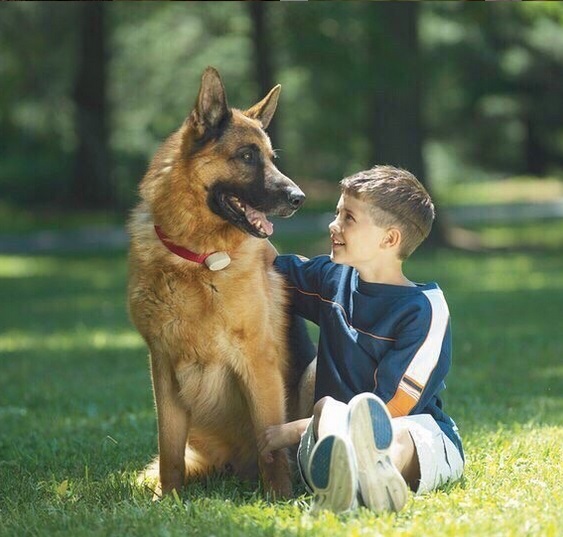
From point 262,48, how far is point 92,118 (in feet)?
24.6

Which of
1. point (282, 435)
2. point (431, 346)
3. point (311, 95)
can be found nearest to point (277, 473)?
point (282, 435)

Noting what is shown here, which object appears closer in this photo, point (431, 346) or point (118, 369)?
point (431, 346)

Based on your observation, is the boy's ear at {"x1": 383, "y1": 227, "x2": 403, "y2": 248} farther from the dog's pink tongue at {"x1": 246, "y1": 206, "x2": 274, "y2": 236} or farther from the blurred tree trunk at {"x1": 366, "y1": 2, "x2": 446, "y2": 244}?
the blurred tree trunk at {"x1": 366, "y1": 2, "x2": 446, "y2": 244}

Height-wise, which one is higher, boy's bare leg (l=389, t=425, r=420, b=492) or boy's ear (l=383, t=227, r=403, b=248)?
boy's ear (l=383, t=227, r=403, b=248)

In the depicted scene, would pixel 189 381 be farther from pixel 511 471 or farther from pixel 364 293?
pixel 511 471

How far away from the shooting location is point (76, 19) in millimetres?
27734

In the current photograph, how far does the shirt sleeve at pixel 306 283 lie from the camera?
526 cm

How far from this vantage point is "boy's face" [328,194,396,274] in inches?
189

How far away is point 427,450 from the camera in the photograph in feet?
15.3

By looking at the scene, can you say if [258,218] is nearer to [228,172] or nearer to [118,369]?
[228,172]

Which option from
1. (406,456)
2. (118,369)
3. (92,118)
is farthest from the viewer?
(92,118)

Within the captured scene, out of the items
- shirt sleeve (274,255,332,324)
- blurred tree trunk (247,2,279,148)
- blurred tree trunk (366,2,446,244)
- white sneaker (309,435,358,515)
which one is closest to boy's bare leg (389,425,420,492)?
white sneaker (309,435,358,515)

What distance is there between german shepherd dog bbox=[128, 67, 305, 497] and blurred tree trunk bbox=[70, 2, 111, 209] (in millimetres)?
23885

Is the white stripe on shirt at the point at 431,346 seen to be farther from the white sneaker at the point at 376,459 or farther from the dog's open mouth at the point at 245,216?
the dog's open mouth at the point at 245,216
